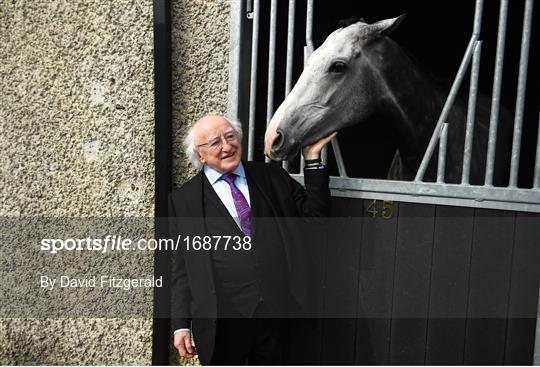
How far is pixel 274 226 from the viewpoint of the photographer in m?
2.23

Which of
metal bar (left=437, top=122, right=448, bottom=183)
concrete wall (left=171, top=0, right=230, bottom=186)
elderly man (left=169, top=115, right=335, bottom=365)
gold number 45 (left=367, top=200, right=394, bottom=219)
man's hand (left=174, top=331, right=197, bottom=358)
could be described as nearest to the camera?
elderly man (left=169, top=115, right=335, bottom=365)

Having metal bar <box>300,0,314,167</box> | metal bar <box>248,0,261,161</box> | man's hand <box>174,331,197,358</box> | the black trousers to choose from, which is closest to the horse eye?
metal bar <box>300,0,314,167</box>

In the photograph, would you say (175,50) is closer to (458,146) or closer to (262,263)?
(262,263)

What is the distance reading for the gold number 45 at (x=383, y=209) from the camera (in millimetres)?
2543

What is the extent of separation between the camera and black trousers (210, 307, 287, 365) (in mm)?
2221

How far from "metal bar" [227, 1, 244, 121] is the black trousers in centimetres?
105

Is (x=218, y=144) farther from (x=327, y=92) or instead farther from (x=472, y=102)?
(x=472, y=102)

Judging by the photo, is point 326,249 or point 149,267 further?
point 149,267

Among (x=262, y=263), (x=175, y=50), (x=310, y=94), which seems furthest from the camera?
(x=175, y=50)

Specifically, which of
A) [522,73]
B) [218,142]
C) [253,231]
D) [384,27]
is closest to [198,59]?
[218,142]

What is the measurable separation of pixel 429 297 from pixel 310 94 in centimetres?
118

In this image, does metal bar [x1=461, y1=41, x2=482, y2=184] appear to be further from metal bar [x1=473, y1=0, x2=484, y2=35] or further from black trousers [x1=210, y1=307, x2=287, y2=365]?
black trousers [x1=210, y1=307, x2=287, y2=365]

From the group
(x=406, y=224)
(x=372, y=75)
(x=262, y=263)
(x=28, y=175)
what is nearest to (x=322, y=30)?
(x=372, y=75)

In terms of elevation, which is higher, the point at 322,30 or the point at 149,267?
the point at 322,30
